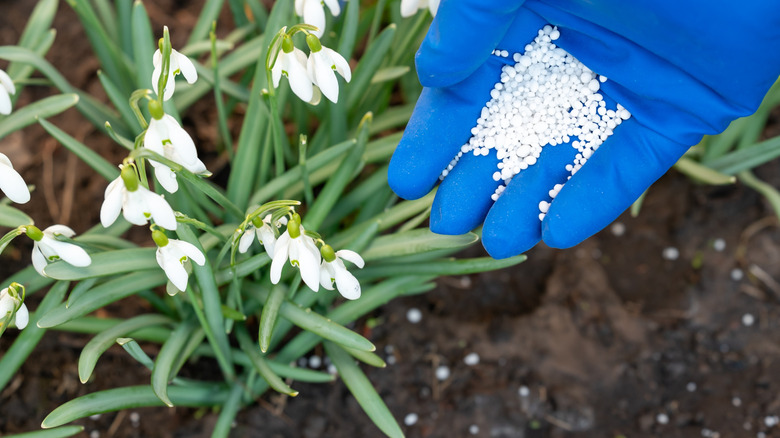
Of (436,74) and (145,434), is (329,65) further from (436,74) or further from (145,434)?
(145,434)

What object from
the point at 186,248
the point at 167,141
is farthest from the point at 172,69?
the point at 186,248

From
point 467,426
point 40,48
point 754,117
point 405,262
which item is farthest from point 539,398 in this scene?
point 40,48

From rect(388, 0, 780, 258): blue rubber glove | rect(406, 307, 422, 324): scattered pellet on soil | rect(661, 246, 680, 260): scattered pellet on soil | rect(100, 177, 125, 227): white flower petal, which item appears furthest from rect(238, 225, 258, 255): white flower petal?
rect(661, 246, 680, 260): scattered pellet on soil

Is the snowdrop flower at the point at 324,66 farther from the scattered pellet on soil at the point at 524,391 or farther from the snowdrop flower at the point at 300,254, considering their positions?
the scattered pellet on soil at the point at 524,391

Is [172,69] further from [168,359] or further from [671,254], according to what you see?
[671,254]

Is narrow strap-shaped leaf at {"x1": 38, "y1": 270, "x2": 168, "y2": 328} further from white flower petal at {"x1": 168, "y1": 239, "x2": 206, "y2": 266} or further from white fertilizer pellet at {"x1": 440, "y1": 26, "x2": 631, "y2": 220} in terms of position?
Result: white fertilizer pellet at {"x1": 440, "y1": 26, "x2": 631, "y2": 220}

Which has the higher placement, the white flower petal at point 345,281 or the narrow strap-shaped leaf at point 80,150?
the white flower petal at point 345,281

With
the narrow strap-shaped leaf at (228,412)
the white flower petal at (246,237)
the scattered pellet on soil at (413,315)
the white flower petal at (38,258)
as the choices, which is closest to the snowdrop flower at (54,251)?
the white flower petal at (38,258)
